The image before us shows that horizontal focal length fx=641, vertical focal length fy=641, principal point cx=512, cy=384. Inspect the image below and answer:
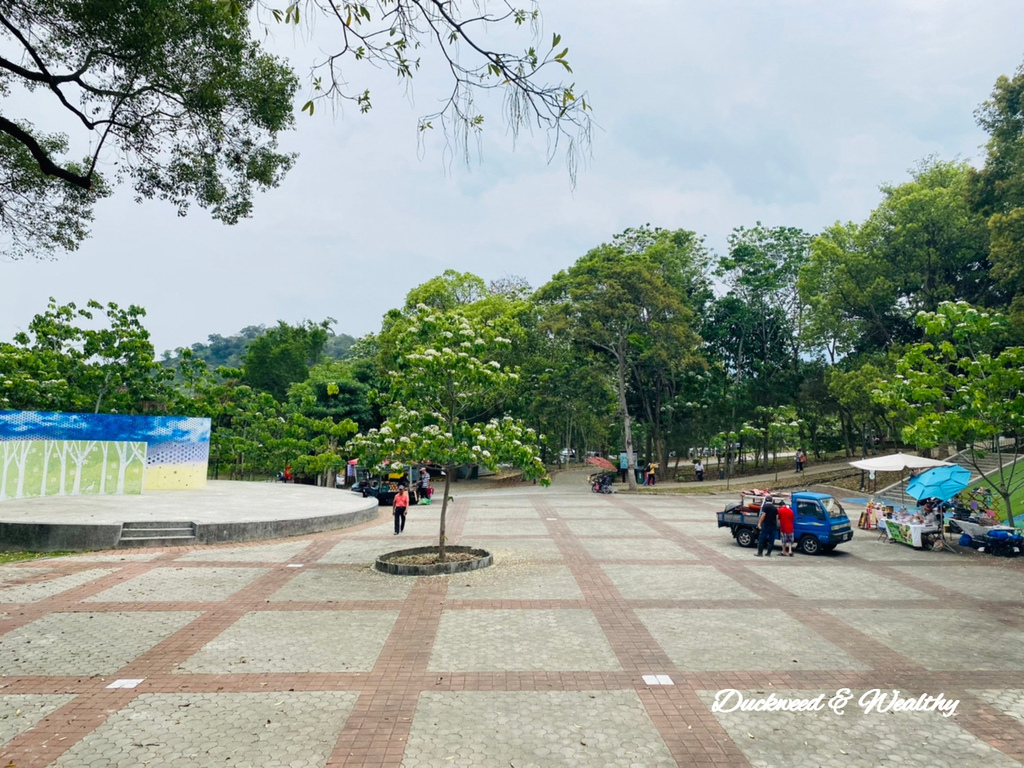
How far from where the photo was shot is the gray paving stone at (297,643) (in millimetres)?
7754

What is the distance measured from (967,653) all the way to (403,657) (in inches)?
288

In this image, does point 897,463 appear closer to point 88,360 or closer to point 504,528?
point 504,528

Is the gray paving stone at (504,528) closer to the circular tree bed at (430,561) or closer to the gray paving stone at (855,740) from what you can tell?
the circular tree bed at (430,561)

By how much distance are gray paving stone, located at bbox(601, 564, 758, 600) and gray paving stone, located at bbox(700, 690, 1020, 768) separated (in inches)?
179

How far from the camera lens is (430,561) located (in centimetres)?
1355

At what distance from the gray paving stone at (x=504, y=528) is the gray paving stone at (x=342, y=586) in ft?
18.0

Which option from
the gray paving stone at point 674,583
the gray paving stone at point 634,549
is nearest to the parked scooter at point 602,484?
the gray paving stone at point 634,549

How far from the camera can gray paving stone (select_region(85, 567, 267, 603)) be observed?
11.0 m

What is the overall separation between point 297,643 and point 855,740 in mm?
6629

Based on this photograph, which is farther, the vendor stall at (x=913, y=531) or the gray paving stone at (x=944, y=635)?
the vendor stall at (x=913, y=531)

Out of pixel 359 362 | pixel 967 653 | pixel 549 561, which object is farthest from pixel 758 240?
pixel 967 653

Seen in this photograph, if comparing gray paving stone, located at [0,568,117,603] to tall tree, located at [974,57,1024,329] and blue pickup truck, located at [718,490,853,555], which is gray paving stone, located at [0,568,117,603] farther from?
tall tree, located at [974,57,1024,329]

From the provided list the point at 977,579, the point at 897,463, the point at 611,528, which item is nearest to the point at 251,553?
the point at 611,528

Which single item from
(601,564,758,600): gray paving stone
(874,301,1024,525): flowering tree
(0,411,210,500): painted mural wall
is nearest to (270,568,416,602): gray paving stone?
(601,564,758,600): gray paving stone
